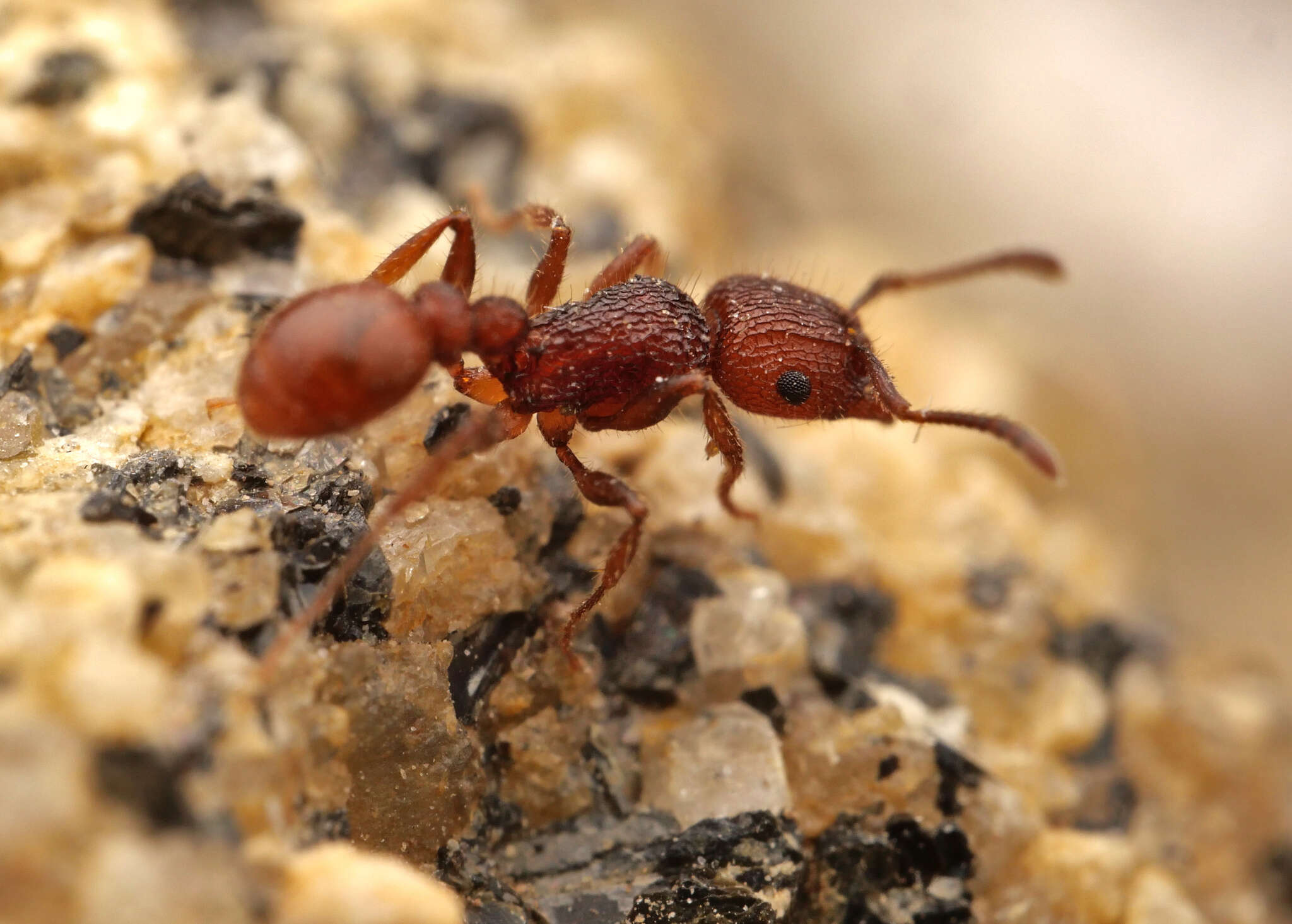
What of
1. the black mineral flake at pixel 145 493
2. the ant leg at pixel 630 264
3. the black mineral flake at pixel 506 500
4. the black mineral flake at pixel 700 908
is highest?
the ant leg at pixel 630 264

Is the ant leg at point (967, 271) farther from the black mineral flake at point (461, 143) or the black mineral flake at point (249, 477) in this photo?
the black mineral flake at point (249, 477)

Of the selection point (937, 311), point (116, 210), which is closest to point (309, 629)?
point (116, 210)

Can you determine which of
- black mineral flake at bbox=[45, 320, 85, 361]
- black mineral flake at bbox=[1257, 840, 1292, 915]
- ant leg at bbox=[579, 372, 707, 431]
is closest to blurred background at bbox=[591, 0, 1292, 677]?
black mineral flake at bbox=[1257, 840, 1292, 915]

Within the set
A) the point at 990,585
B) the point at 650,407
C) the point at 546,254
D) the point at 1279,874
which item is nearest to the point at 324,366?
the point at 650,407

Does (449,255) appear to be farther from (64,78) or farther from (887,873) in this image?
(887,873)

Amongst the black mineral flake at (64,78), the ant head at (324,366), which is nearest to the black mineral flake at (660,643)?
the ant head at (324,366)
